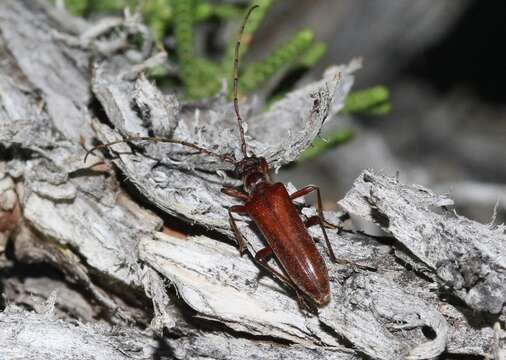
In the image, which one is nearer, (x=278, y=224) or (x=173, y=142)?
(x=173, y=142)

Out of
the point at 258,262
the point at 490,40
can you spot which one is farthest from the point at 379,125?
the point at 258,262

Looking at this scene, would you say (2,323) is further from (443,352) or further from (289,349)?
(443,352)

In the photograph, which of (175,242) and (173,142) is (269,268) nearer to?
(175,242)

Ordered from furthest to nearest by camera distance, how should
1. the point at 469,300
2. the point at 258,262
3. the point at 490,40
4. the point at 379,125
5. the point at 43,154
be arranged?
1. the point at 379,125
2. the point at 490,40
3. the point at 43,154
4. the point at 258,262
5. the point at 469,300

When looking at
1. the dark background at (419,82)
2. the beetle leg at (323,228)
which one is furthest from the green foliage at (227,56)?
the dark background at (419,82)

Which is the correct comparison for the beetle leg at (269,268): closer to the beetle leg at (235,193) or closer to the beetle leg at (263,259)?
the beetle leg at (263,259)

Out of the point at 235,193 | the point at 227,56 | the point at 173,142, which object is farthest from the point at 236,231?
the point at 227,56
